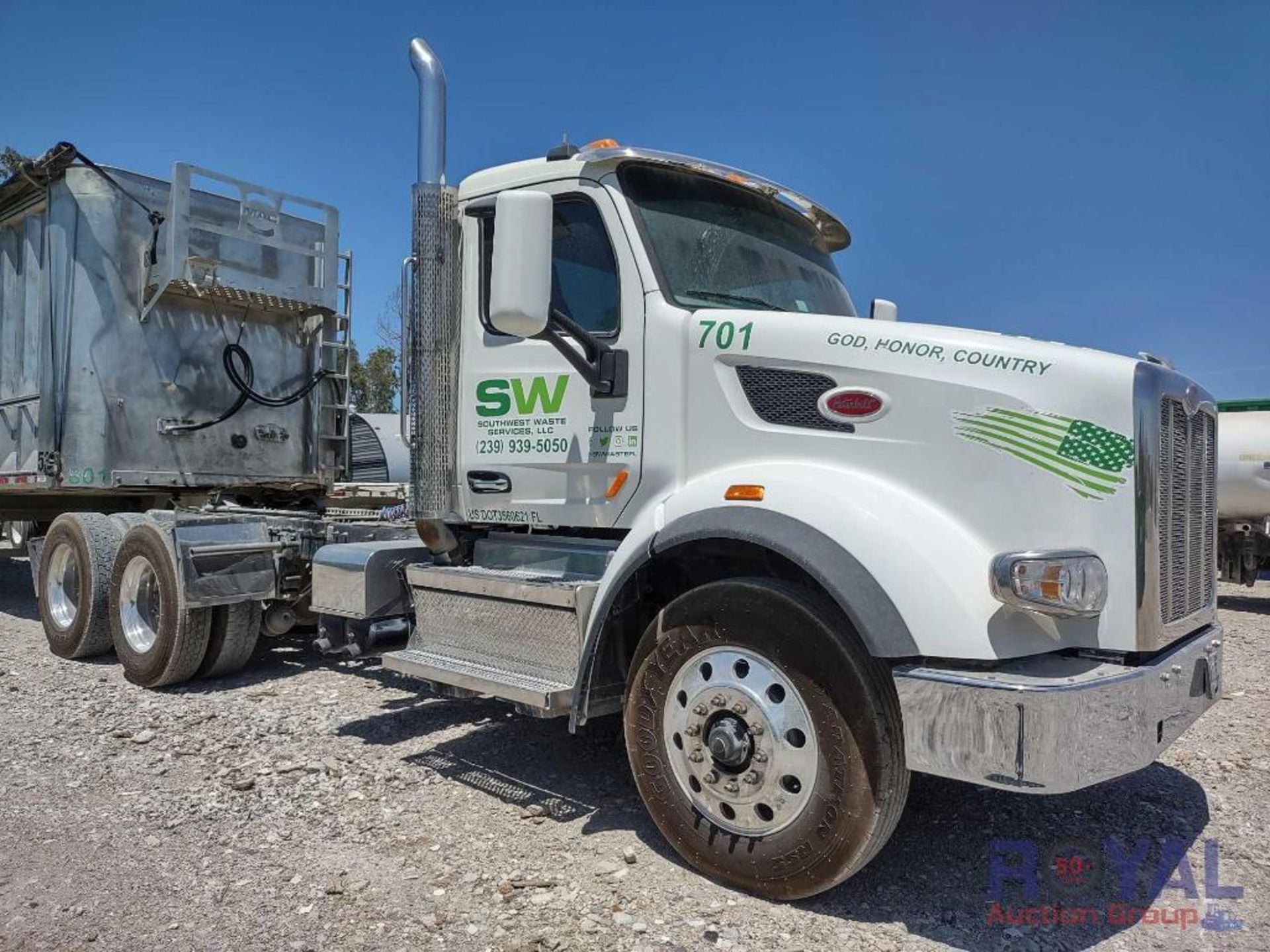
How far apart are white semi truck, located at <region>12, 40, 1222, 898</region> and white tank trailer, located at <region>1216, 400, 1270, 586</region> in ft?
31.6

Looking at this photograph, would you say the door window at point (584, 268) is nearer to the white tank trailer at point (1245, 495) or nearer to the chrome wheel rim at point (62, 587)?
the chrome wheel rim at point (62, 587)

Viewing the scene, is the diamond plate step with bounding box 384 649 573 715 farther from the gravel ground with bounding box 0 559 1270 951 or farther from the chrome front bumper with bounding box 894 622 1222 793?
the chrome front bumper with bounding box 894 622 1222 793

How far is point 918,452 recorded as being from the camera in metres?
3.10

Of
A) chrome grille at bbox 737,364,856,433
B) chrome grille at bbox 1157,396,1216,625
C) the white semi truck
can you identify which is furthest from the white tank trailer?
chrome grille at bbox 737,364,856,433

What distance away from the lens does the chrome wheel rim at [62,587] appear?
23.6 ft

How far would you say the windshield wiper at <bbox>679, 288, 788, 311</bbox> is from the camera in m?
3.88

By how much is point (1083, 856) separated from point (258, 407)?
674 centimetres

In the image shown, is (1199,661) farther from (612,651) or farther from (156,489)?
(156,489)

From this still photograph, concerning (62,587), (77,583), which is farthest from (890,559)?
(62,587)

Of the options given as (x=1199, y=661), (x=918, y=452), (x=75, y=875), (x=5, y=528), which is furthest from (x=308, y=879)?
(x=5, y=528)

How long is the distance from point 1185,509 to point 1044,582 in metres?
1.03

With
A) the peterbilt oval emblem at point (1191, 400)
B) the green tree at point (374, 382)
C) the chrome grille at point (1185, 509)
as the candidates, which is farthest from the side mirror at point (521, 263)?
the green tree at point (374, 382)

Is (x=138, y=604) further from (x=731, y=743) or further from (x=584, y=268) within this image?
(x=731, y=743)

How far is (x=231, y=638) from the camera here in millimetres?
6125
